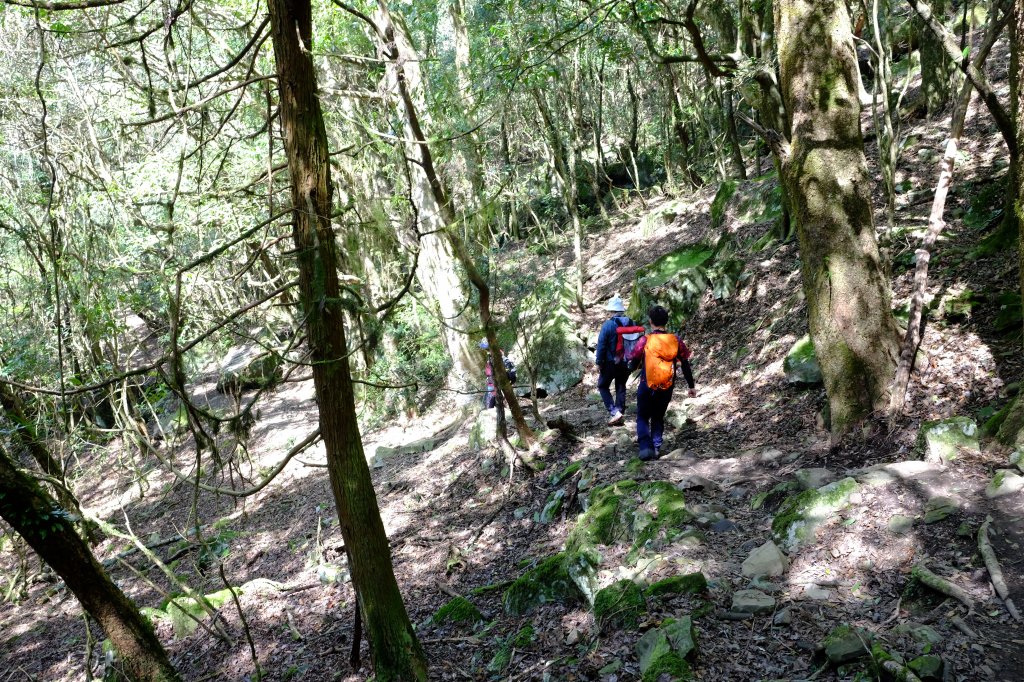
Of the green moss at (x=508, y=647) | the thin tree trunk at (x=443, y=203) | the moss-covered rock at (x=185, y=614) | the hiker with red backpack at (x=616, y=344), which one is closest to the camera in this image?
the green moss at (x=508, y=647)

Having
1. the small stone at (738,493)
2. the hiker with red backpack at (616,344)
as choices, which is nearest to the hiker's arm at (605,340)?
the hiker with red backpack at (616,344)

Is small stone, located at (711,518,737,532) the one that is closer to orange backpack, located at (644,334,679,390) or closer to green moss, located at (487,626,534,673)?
green moss, located at (487,626,534,673)

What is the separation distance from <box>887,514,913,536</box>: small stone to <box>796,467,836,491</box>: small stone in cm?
101

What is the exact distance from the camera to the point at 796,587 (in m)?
4.38

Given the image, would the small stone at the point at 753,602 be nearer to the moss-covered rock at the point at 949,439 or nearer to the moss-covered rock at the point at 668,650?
the moss-covered rock at the point at 668,650

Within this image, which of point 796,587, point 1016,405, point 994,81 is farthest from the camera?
point 994,81

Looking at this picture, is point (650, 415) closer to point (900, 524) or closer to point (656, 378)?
point (656, 378)

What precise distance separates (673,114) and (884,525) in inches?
702

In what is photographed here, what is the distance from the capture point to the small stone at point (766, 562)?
4621 millimetres

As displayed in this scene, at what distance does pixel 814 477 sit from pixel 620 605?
86.6 inches

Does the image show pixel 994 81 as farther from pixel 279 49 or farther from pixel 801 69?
pixel 279 49

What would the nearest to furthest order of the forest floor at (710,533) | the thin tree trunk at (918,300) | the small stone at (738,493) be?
the forest floor at (710,533) < the thin tree trunk at (918,300) < the small stone at (738,493)

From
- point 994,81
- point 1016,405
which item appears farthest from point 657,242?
point 1016,405

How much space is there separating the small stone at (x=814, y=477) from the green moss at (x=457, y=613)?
3.11m
